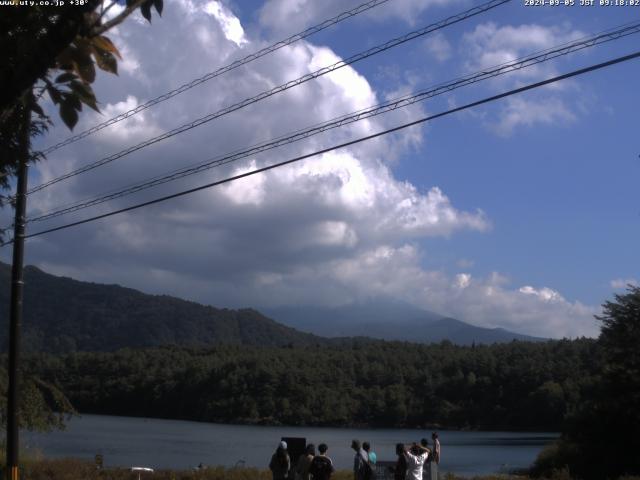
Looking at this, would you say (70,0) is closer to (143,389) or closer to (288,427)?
(288,427)

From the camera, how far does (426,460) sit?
16406mm

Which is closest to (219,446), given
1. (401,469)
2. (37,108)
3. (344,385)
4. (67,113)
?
(401,469)

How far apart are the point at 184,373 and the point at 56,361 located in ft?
72.0

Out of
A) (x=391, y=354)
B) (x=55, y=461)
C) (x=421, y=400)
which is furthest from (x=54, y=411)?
(x=391, y=354)

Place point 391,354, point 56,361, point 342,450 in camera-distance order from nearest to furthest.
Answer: point 342,450 < point 56,361 < point 391,354

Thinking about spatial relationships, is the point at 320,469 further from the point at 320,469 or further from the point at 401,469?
the point at 401,469

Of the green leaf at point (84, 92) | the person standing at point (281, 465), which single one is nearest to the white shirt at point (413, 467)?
the person standing at point (281, 465)

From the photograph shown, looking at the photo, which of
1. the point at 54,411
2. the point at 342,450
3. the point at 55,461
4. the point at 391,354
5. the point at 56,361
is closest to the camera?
the point at 54,411

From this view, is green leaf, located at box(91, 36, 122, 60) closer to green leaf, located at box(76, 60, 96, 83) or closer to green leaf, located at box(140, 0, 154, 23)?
green leaf, located at box(76, 60, 96, 83)

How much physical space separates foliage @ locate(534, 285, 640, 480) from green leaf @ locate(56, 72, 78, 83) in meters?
29.7

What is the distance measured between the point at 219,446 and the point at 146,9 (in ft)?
176

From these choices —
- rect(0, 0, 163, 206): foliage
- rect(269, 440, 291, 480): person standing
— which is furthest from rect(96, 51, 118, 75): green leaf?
rect(269, 440, 291, 480): person standing

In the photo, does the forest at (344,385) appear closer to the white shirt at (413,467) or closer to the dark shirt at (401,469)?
the dark shirt at (401,469)

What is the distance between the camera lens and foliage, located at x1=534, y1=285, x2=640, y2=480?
3184cm
